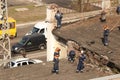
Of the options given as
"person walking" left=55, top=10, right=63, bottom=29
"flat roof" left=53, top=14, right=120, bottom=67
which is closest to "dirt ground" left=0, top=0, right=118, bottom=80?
"flat roof" left=53, top=14, right=120, bottom=67

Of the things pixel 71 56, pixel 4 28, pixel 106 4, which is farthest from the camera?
pixel 4 28

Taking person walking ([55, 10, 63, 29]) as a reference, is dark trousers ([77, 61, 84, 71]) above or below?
below

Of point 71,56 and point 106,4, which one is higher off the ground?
point 106,4

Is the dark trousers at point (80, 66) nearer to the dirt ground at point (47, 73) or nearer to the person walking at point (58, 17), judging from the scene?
the dirt ground at point (47, 73)

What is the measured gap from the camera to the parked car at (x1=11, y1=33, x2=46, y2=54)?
120ft

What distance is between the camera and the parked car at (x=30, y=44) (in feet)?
120

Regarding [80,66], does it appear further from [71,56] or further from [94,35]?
[94,35]

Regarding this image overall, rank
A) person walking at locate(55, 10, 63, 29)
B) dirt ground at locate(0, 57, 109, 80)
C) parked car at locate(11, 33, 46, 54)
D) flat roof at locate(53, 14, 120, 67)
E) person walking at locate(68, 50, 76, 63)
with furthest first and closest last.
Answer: parked car at locate(11, 33, 46, 54)
person walking at locate(55, 10, 63, 29)
person walking at locate(68, 50, 76, 63)
flat roof at locate(53, 14, 120, 67)
dirt ground at locate(0, 57, 109, 80)

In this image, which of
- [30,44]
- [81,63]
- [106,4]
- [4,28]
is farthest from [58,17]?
[30,44]

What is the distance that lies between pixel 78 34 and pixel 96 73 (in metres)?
4.80

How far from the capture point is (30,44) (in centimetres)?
3709

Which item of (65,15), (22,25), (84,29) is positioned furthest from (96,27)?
(22,25)

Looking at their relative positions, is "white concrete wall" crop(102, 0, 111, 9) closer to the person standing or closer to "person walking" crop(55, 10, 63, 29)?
"person walking" crop(55, 10, 63, 29)

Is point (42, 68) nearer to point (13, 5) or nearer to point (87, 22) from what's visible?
point (87, 22)
